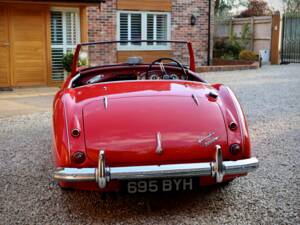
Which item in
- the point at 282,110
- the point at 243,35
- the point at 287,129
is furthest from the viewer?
the point at 243,35

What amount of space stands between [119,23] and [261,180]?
1086 cm

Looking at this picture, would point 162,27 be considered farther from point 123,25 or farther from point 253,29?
point 253,29

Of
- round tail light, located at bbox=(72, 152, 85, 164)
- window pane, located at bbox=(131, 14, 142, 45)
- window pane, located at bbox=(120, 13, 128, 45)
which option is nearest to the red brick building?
window pane, located at bbox=(120, 13, 128, 45)

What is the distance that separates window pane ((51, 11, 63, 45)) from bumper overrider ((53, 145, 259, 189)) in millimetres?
8779

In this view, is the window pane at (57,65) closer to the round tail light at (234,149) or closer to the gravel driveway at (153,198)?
Result: the gravel driveway at (153,198)

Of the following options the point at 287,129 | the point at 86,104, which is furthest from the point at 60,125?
the point at 287,129

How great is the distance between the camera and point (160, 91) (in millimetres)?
3869

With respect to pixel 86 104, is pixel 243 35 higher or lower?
higher

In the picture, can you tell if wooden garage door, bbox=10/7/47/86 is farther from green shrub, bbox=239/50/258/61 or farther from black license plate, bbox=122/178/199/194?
green shrub, bbox=239/50/258/61

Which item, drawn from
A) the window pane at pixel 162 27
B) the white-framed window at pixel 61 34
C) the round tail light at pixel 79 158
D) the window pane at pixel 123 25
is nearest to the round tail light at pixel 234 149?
the round tail light at pixel 79 158

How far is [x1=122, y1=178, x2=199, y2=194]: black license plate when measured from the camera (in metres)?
3.26

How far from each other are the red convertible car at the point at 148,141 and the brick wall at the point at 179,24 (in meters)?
10.4

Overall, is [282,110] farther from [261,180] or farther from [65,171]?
[65,171]

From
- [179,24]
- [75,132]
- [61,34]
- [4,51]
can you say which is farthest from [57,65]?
[75,132]
